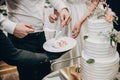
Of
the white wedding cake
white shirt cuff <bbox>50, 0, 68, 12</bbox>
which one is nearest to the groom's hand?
white shirt cuff <bbox>50, 0, 68, 12</bbox>

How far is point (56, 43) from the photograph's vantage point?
1.60 metres

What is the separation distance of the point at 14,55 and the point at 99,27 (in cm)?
52

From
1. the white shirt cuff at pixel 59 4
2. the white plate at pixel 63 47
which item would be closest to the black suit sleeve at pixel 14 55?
the white plate at pixel 63 47

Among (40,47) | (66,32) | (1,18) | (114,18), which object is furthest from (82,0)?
(1,18)

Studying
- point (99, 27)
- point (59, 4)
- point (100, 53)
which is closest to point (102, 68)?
point (100, 53)

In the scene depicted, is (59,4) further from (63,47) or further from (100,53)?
(100,53)

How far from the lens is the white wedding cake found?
1.36 metres

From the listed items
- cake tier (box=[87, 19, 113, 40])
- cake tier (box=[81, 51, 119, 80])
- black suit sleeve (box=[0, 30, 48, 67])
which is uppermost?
cake tier (box=[87, 19, 113, 40])

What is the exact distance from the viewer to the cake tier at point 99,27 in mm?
1354

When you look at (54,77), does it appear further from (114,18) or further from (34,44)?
(114,18)

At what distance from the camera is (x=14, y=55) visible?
139 centimetres

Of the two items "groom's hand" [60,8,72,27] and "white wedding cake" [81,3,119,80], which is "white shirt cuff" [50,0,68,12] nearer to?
"groom's hand" [60,8,72,27]

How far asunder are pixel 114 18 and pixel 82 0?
737 millimetres

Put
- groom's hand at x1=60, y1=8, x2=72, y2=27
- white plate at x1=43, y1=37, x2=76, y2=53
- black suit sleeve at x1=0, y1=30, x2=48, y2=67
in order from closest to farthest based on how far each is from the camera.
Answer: black suit sleeve at x1=0, y1=30, x2=48, y2=67, white plate at x1=43, y1=37, x2=76, y2=53, groom's hand at x1=60, y1=8, x2=72, y2=27
